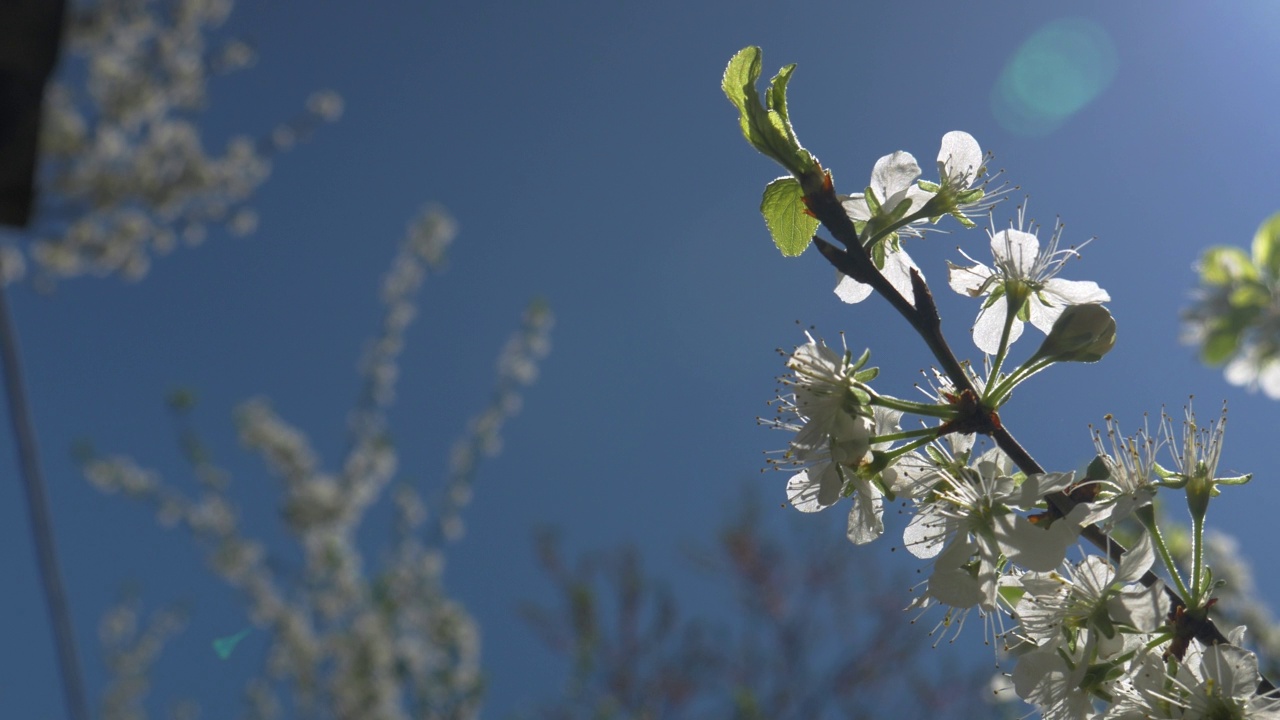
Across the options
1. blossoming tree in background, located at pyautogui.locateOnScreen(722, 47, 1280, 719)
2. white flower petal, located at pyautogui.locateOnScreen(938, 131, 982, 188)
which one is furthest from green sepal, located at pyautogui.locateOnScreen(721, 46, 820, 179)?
white flower petal, located at pyautogui.locateOnScreen(938, 131, 982, 188)

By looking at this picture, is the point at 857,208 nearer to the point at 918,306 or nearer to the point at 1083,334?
the point at 918,306

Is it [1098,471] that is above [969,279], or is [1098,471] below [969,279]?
below

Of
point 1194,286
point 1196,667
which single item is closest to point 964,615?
point 1196,667

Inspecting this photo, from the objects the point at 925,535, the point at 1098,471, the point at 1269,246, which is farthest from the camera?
the point at 1269,246

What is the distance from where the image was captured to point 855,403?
2.81 ft

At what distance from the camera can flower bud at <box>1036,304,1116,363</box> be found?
32.6 inches

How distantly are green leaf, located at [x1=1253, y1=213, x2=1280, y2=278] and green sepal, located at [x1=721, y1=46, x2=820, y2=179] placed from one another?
68.2 inches

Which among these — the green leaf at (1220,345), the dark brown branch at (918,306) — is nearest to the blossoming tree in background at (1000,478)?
the dark brown branch at (918,306)

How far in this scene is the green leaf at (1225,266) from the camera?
2156 mm

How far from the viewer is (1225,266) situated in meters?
2.18

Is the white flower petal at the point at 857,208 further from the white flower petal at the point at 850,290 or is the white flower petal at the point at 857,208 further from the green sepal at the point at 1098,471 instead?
the green sepal at the point at 1098,471

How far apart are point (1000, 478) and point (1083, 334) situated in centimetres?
15

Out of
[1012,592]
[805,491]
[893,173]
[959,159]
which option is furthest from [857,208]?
[1012,592]

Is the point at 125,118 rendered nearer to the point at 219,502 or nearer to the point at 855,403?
the point at 219,502
